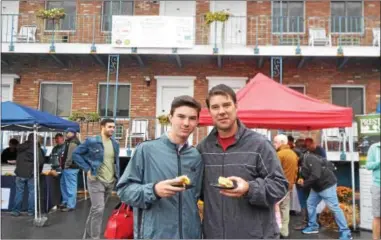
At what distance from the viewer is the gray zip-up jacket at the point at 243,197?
1503 mm

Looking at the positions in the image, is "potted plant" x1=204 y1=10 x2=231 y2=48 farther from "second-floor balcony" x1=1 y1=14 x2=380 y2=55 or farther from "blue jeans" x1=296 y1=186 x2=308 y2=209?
"blue jeans" x1=296 y1=186 x2=308 y2=209

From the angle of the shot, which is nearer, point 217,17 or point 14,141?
point 14,141

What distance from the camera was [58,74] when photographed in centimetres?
275

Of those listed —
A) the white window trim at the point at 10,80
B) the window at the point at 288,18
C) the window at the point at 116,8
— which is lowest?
the white window trim at the point at 10,80

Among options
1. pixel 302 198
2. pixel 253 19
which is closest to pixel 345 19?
pixel 253 19

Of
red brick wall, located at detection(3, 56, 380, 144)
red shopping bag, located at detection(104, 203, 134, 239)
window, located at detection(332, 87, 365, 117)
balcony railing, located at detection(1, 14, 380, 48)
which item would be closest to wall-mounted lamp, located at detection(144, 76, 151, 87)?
red brick wall, located at detection(3, 56, 380, 144)

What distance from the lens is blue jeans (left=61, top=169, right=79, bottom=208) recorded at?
18.2ft

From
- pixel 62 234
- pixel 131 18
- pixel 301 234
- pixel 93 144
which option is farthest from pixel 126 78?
pixel 301 234

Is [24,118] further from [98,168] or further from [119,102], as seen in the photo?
[119,102]

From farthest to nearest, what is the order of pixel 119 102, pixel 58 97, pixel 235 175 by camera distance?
pixel 119 102
pixel 58 97
pixel 235 175

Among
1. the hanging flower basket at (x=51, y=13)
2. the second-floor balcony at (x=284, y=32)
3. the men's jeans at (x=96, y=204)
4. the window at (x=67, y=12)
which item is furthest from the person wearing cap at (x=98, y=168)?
the second-floor balcony at (x=284, y=32)

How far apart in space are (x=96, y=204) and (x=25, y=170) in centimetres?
244

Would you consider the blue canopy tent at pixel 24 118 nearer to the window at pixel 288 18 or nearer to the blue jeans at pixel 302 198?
the blue jeans at pixel 302 198

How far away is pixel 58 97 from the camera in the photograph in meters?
2.90
